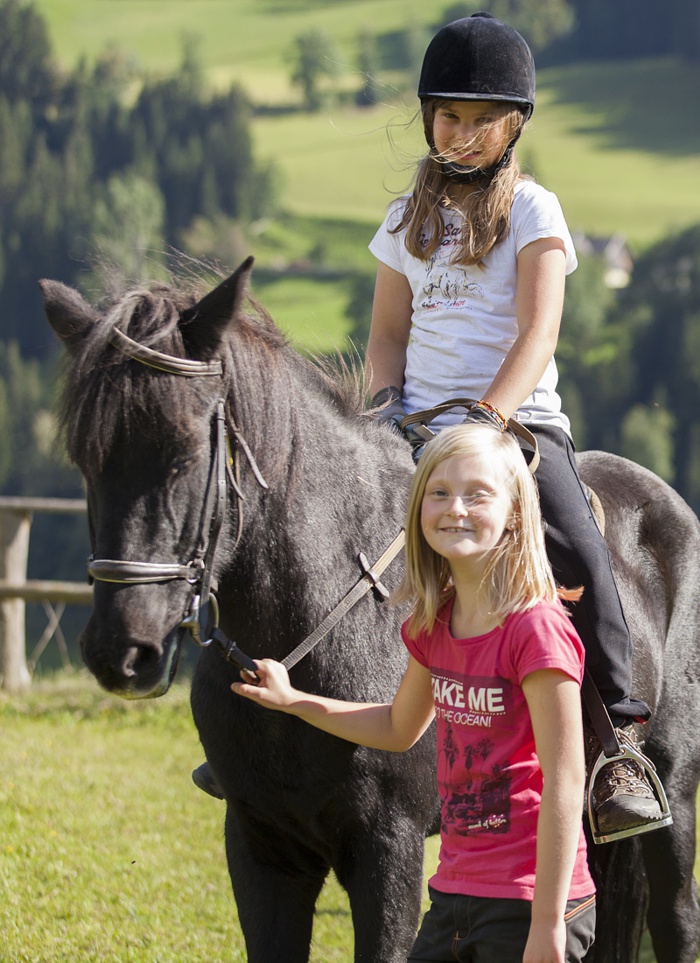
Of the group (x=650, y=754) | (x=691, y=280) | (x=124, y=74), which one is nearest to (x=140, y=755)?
(x=650, y=754)

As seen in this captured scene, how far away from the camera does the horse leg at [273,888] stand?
292 cm

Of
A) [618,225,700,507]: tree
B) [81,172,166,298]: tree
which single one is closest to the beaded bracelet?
[618,225,700,507]: tree

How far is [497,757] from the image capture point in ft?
7.48

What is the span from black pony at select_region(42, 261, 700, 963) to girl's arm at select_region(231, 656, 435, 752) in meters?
0.17

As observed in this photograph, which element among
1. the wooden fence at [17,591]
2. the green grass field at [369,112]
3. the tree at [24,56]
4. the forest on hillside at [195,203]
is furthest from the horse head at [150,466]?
the tree at [24,56]

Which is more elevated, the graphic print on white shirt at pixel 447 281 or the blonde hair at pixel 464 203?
the blonde hair at pixel 464 203

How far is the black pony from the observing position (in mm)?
2395

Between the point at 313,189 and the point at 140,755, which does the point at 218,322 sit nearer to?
the point at 140,755

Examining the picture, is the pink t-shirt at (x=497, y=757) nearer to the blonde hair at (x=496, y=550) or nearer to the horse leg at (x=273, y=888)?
the blonde hair at (x=496, y=550)

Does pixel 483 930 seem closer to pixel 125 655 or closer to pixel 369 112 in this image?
pixel 125 655

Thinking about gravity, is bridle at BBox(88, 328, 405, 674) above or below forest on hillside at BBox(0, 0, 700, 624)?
above

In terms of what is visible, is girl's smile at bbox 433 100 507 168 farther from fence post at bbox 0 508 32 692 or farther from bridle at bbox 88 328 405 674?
fence post at bbox 0 508 32 692

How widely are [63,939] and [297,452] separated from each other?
261 centimetres

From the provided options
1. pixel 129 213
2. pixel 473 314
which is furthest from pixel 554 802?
pixel 129 213
